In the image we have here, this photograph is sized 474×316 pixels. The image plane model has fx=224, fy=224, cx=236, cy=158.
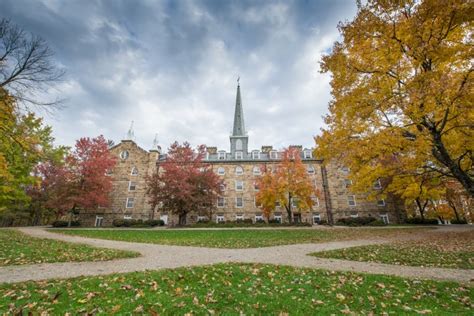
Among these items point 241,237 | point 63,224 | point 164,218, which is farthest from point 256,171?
point 63,224

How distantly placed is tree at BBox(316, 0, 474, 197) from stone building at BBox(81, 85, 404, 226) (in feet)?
70.6

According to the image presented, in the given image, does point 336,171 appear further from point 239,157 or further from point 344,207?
point 239,157

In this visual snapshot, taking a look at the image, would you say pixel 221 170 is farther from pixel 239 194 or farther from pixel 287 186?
pixel 287 186

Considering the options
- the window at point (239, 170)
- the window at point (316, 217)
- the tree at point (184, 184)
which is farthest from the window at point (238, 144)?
the window at point (316, 217)

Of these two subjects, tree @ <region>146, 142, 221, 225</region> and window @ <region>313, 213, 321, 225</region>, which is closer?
tree @ <region>146, 142, 221, 225</region>

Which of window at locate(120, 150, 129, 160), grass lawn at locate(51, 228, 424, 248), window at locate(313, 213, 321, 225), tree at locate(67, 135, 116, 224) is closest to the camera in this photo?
grass lawn at locate(51, 228, 424, 248)

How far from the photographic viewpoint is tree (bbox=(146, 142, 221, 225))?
24281 mm

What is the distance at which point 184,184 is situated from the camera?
79.4ft

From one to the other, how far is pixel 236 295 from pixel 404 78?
835cm

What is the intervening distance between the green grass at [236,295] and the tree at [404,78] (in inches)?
196

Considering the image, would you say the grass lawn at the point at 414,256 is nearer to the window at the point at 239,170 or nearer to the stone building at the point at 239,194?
the stone building at the point at 239,194

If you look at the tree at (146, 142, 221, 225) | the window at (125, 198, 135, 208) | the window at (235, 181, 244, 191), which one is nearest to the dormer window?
the window at (235, 181, 244, 191)

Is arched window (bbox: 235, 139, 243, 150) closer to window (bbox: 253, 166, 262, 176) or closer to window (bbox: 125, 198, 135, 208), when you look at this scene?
window (bbox: 253, 166, 262, 176)

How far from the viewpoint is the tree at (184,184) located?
24.3m
